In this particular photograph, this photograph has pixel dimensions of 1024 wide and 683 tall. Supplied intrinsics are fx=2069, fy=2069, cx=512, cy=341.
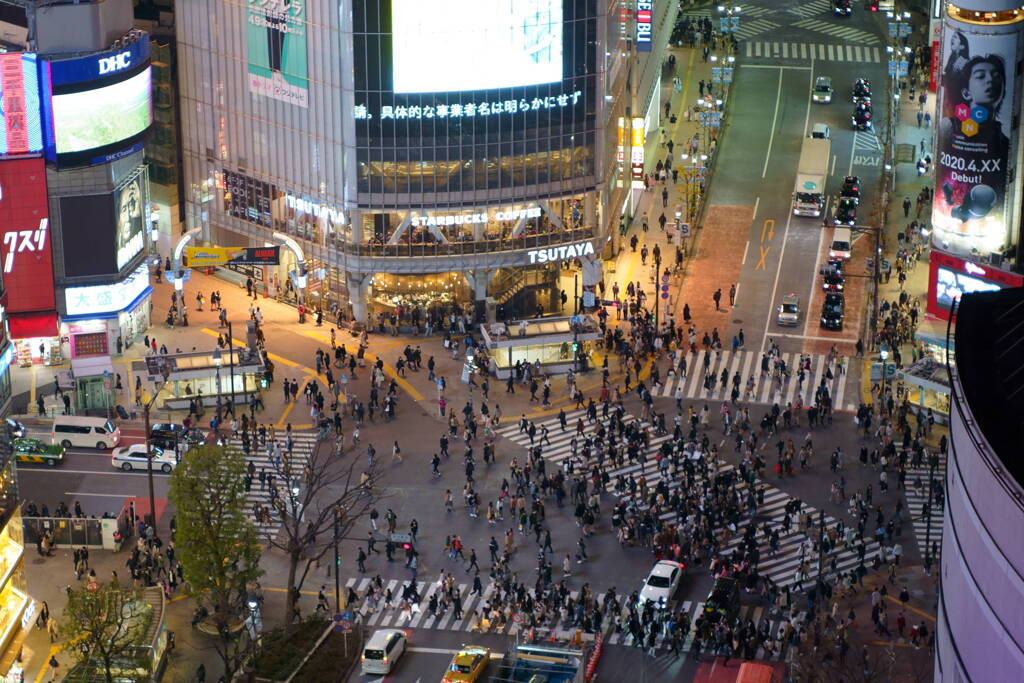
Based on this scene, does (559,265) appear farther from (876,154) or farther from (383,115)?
(876,154)

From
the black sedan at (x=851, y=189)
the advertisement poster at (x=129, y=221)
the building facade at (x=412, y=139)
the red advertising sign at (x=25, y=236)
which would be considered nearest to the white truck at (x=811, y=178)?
the black sedan at (x=851, y=189)

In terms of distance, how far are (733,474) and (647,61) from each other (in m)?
48.8

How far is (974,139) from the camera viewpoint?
115812mm

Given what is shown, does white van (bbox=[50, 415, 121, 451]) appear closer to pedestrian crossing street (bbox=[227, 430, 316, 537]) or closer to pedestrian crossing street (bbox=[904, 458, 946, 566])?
pedestrian crossing street (bbox=[227, 430, 316, 537])

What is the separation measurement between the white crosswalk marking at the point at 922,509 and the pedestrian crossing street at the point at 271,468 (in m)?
31.6

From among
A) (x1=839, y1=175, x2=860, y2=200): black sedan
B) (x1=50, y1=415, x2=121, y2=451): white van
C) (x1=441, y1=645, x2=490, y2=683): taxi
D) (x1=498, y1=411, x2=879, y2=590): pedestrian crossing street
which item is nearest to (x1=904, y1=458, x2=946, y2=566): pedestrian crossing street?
(x1=498, y1=411, x2=879, y2=590): pedestrian crossing street

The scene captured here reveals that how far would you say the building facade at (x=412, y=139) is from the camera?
124312 millimetres

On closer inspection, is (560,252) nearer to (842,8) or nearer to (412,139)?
(412,139)

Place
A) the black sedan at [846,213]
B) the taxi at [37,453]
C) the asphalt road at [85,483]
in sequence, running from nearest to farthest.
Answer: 1. the asphalt road at [85,483]
2. the taxi at [37,453]
3. the black sedan at [846,213]

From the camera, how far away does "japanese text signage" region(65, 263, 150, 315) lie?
124m

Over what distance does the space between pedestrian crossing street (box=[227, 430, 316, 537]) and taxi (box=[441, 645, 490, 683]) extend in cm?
1672

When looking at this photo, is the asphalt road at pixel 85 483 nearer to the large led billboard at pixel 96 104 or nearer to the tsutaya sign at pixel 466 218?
the large led billboard at pixel 96 104

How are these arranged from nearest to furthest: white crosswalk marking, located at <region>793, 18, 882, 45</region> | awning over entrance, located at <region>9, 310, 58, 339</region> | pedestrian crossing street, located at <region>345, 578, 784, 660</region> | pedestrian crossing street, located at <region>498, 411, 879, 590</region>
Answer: pedestrian crossing street, located at <region>345, 578, 784, 660</region>
pedestrian crossing street, located at <region>498, 411, 879, 590</region>
awning over entrance, located at <region>9, 310, 58, 339</region>
white crosswalk marking, located at <region>793, 18, 882, 45</region>

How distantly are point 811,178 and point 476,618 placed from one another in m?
63.4
